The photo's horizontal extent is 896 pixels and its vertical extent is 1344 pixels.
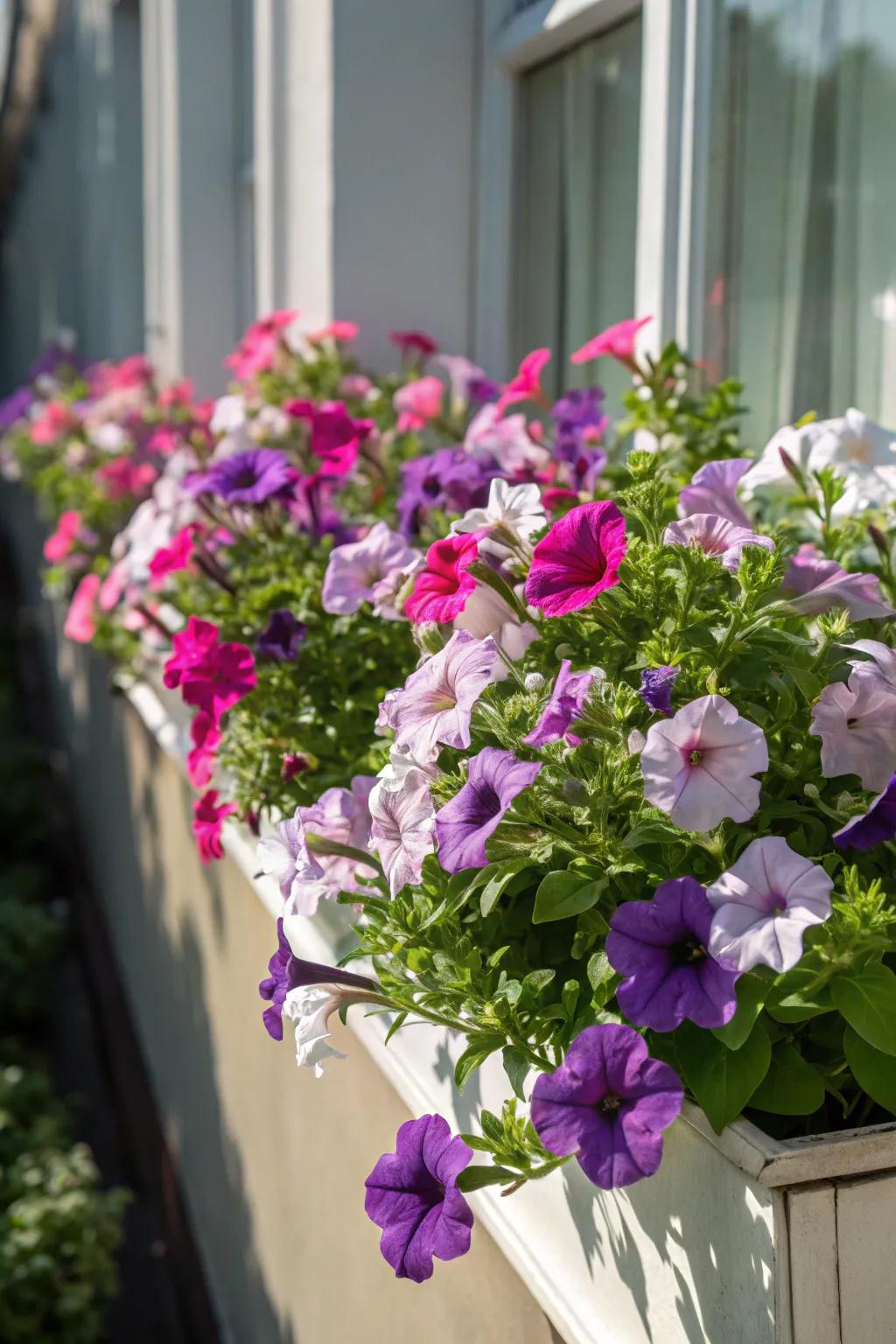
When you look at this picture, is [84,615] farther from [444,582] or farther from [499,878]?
[499,878]

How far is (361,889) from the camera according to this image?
1.38 meters

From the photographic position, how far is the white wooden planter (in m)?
0.87

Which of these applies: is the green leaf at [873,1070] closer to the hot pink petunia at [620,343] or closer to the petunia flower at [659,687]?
the petunia flower at [659,687]

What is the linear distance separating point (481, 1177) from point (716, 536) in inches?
21.0

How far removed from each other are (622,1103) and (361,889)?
1.84ft

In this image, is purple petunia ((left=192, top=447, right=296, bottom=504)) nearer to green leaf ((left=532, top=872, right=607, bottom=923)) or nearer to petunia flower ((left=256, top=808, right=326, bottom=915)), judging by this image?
petunia flower ((left=256, top=808, right=326, bottom=915))

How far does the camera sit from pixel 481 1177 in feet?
3.14

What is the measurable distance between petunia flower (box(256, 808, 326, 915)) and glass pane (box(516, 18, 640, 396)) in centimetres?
146

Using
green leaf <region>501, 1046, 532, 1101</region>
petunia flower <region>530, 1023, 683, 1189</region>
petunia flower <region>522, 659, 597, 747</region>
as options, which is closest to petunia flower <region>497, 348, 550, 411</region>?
petunia flower <region>522, 659, 597, 747</region>

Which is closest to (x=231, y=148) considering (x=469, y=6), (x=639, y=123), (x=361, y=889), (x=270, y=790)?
(x=469, y=6)

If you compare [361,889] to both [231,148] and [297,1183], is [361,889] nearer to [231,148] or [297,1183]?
[297,1183]

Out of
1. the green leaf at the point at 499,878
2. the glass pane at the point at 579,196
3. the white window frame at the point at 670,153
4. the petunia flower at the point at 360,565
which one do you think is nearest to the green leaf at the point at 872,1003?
the green leaf at the point at 499,878

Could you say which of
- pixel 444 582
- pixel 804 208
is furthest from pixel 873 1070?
pixel 804 208

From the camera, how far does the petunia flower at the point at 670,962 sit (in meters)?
0.86
